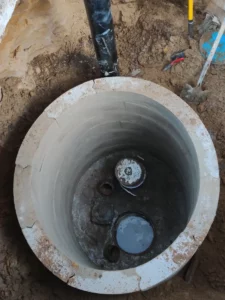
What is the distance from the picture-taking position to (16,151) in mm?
2576

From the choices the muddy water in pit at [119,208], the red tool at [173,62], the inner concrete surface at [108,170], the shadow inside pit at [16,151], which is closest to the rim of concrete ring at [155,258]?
the inner concrete surface at [108,170]

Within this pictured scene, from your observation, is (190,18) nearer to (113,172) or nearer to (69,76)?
(69,76)

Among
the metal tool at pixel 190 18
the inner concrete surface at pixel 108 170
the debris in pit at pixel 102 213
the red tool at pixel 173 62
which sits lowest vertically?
the debris in pit at pixel 102 213

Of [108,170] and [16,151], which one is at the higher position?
[16,151]

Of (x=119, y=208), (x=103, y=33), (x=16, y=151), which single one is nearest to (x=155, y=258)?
(x=119, y=208)

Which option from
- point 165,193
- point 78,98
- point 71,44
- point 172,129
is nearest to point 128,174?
point 165,193

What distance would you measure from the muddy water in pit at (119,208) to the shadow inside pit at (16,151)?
566 mm

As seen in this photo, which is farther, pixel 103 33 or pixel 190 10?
pixel 190 10

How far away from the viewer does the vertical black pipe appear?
82.8 inches

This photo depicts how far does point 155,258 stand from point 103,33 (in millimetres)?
1309

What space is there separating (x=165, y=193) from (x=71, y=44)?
133 centimetres

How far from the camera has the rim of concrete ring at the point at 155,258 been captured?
1991 millimetres

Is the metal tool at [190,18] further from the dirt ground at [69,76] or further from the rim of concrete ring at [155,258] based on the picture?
the rim of concrete ring at [155,258]

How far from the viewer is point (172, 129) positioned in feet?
8.07
